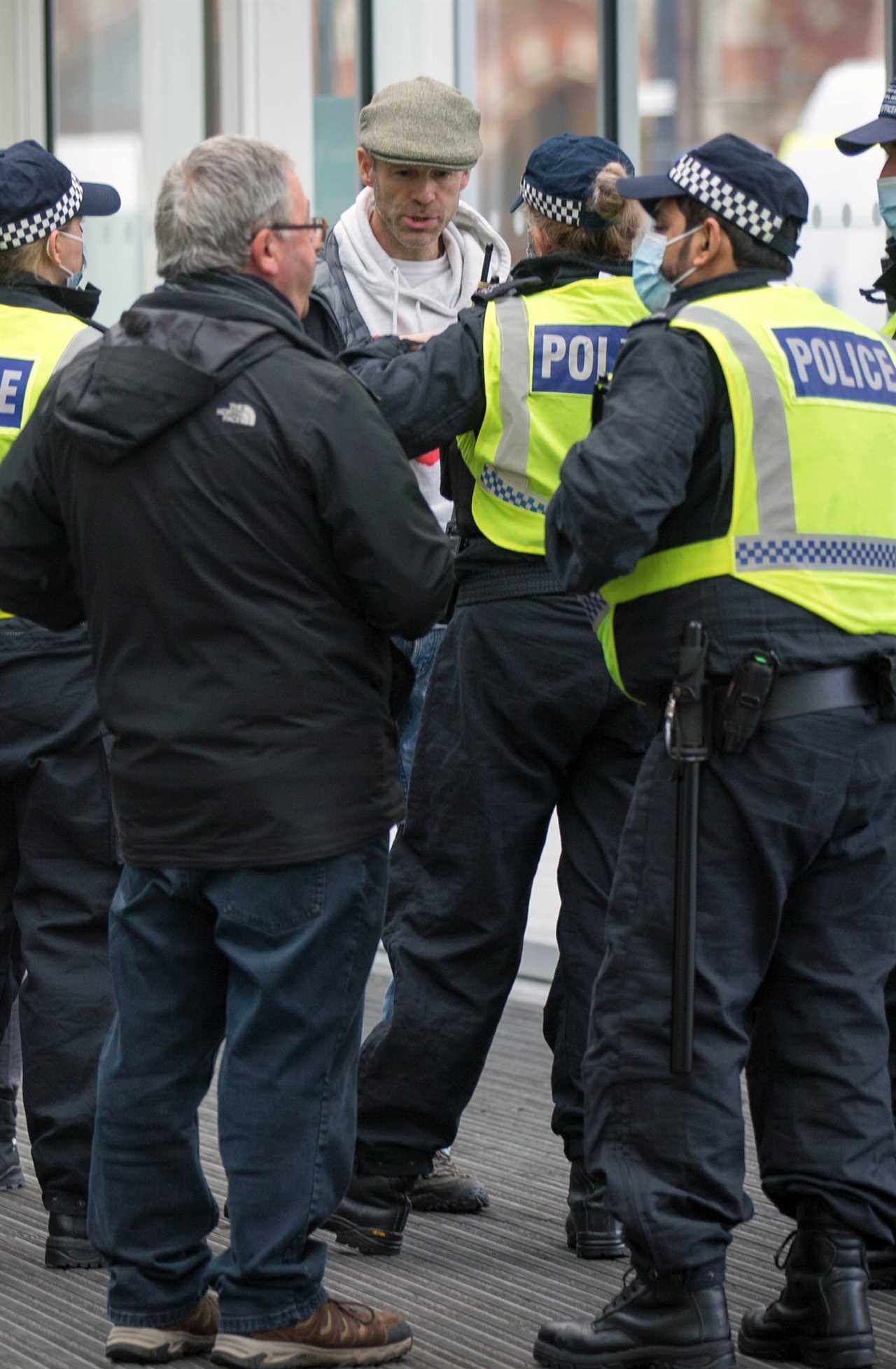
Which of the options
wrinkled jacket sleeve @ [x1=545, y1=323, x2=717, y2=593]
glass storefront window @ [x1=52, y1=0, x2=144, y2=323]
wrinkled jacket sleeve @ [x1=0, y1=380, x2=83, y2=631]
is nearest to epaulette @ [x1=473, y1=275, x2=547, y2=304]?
wrinkled jacket sleeve @ [x1=545, y1=323, x2=717, y2=593]

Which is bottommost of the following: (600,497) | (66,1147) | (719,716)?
(66,1147)

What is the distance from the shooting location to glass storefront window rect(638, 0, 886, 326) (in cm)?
557

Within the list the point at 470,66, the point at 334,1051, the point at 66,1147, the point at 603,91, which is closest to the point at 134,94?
the point at 470,66

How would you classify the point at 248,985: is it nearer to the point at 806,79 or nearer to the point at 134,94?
the point at 806,79

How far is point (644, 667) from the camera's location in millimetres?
3084

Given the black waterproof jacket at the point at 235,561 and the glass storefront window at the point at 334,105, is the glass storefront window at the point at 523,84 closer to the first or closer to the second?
the glass storefront window at the point at 334,105

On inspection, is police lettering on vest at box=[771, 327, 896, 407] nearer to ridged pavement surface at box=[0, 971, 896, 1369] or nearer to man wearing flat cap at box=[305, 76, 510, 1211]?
man wearing flat cap at box=[305, 76, 510, 1211]

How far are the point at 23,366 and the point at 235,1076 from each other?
1.25m

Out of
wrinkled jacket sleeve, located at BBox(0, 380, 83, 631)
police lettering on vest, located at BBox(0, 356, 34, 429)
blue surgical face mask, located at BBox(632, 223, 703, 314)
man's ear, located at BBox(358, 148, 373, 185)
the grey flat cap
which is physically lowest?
wrinkled jacket sleeve, located at BBox(0, 380, 83, 631)

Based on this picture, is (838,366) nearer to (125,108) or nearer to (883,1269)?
(883,1269)

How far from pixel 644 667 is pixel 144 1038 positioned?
0.86 meters

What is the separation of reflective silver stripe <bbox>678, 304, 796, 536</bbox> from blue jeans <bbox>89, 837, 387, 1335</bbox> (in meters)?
0.70

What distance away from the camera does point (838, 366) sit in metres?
3.01

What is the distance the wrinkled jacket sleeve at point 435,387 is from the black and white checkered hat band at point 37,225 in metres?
0.60
